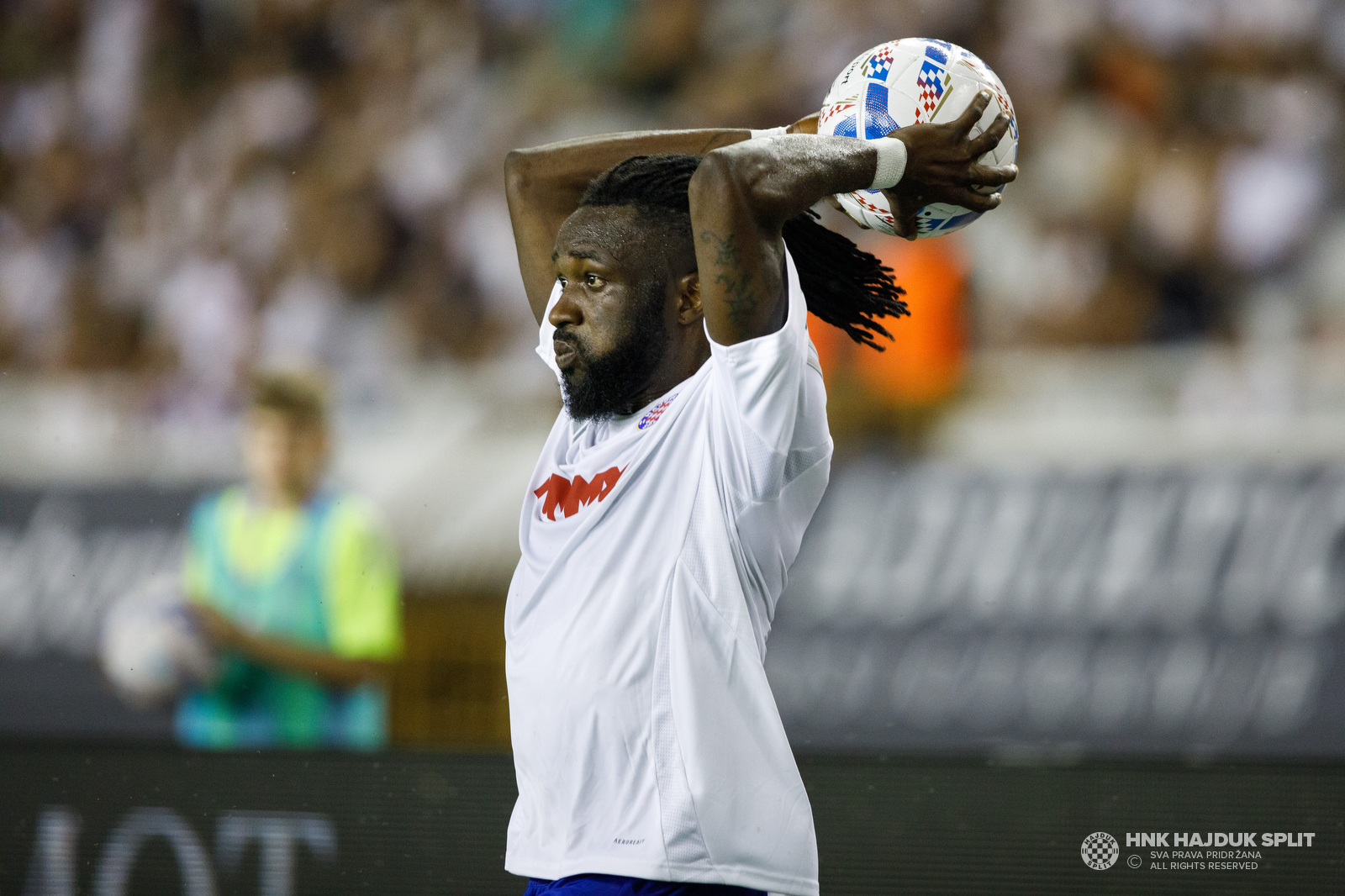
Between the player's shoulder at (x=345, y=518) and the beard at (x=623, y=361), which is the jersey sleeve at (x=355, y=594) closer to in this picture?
the player's shoulder at (x=345, y=518)

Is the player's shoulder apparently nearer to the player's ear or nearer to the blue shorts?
the player's ear

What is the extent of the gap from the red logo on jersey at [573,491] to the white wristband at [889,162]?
23.6 inches

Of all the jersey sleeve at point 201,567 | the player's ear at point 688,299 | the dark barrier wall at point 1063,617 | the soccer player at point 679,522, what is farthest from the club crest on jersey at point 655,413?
the jersey sleeve at point 201,567

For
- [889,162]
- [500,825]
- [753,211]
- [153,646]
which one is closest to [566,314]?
[753,211]

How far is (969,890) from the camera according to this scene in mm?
4203

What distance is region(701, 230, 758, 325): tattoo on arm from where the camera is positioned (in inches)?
76.4

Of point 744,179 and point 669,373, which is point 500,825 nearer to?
point 669,373

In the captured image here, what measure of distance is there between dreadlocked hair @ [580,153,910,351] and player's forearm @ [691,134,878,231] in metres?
0.29

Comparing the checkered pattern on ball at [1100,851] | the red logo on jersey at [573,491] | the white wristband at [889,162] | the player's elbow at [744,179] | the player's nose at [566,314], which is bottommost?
the checkered pattern on ball at [1100,851]

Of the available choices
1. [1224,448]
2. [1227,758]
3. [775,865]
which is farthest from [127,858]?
[1224,448]

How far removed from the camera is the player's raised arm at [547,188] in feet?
8.69

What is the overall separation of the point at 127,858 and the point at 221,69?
4.22m

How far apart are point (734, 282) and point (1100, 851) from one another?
9.58ft

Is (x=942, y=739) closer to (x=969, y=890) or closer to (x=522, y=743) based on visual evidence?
(x=969, y=890)
